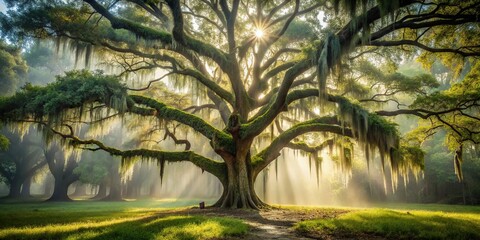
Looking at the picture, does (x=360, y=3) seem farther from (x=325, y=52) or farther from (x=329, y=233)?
(x=329, y=233)

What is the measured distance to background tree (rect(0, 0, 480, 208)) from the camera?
1108 centimetres

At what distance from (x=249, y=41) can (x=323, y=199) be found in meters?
31.8

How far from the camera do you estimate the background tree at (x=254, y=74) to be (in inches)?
436

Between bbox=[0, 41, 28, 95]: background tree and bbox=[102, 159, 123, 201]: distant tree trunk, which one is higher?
bbox=[0, 41, 28, 95]: background tree

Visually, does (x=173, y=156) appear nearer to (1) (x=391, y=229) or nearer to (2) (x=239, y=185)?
(2) (x=239, y=185)

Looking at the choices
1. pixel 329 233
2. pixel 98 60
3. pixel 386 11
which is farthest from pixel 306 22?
pixel 329 233

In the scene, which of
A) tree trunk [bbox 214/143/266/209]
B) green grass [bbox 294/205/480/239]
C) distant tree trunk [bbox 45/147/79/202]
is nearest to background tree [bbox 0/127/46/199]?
distant tree trunk [bbox 45/147/79/202]

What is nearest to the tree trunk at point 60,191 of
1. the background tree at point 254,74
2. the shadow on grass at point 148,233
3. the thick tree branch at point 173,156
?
the background tree at point 254,74

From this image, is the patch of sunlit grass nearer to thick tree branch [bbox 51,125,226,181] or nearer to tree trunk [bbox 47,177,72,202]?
thick tree branch [bbox 51,125,226,181]

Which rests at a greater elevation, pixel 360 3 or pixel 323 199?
pixel 360 3

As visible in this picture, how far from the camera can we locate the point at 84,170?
3684cm

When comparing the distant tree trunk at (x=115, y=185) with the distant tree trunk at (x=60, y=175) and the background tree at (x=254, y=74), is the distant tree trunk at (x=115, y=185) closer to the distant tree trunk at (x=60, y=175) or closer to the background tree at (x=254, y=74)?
the distant tree trunk at (x=60, y=175)

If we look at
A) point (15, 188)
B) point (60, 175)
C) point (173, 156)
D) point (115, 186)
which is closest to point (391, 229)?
point (173, 156)

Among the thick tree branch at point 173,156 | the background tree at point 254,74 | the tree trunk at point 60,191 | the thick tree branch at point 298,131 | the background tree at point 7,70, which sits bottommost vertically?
the tree trunk at point 60,191
